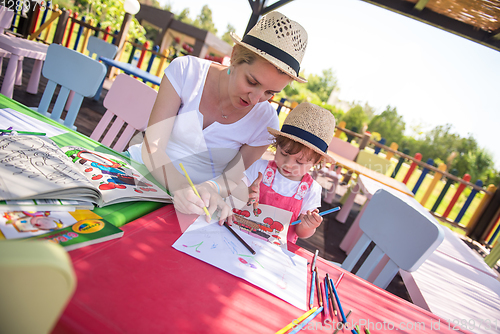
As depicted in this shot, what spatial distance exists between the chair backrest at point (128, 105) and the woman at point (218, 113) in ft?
1.16

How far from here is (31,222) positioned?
585mm

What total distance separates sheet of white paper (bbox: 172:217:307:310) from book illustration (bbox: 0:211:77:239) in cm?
27

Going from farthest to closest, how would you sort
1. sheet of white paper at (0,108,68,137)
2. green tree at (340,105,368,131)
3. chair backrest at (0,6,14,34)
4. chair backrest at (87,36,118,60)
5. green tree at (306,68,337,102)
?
green tree at (306,68,337,102) < green tree at (340,105,368,131) < chair backrest at (87,36,118,60) < chair backrest at (0,6,14,34) < sheet of white paper at (0,108,68,137)

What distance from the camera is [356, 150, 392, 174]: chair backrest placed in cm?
530

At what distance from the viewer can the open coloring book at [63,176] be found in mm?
648

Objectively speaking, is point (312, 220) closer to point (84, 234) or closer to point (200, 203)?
point (200, 203)

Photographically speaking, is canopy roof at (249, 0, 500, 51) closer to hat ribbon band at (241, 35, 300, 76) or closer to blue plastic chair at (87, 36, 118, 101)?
hat ribbon band at (241, 35, 300, 76)

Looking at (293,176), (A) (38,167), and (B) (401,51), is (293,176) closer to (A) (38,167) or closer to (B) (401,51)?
(A) (38,167)

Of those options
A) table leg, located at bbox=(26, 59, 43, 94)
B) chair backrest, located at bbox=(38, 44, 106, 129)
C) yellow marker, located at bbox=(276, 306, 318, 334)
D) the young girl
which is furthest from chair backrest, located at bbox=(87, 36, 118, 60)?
yellow marker, located at bbox=(276, 306, 318, 334)

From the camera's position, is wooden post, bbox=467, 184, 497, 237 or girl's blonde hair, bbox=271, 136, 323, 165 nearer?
girl's blonde hair, bbox=271, 136, 323, 165

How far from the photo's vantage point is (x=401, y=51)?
119 feet

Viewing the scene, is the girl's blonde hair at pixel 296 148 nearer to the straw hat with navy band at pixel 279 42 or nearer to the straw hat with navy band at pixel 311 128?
the straw hat with navy band at pixel 311 128

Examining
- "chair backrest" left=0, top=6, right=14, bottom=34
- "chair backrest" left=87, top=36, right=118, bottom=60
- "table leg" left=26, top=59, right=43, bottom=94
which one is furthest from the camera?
"chair backrest" left=87, top=36, right=118, bottom=60

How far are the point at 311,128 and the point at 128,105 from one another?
3.80 feet
